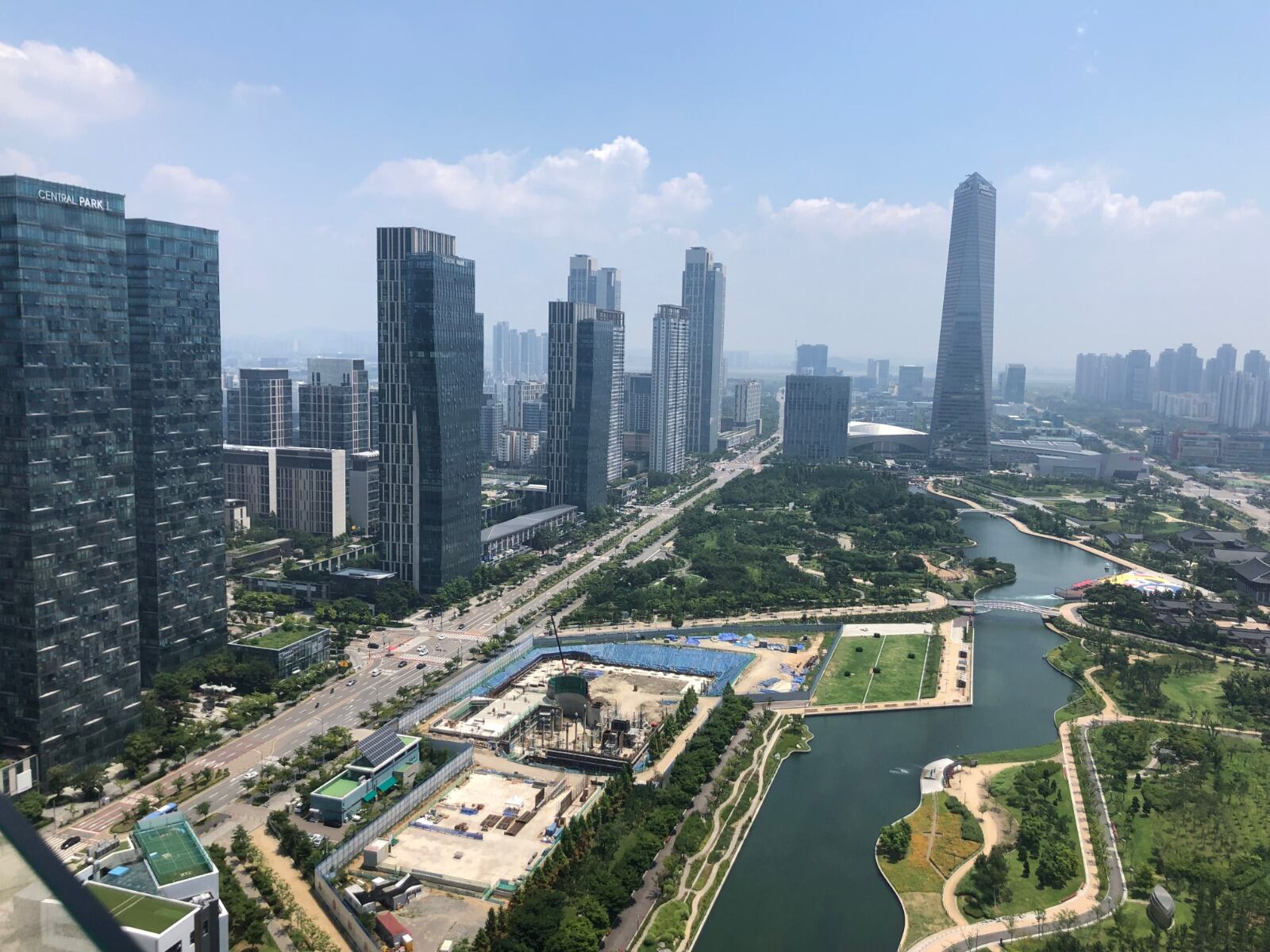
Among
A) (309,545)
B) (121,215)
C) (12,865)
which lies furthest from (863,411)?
(12,865)

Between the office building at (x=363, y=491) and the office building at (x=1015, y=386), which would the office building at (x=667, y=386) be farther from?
the office building at (x=1015, y=386)

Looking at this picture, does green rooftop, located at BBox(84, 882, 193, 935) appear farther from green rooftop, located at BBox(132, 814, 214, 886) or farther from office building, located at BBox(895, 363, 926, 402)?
office building, located at BBox(895, 363, 926, 402)

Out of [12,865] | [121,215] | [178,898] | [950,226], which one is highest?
[950,226]

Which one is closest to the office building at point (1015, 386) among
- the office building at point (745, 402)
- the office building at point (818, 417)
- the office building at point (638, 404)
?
the office building at point (745, 402)

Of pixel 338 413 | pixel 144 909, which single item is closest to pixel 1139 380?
pixel 338 413

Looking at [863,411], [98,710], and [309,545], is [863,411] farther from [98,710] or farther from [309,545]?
[98,710]

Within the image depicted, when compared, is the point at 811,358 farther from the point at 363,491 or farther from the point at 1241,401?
the point at 363,491

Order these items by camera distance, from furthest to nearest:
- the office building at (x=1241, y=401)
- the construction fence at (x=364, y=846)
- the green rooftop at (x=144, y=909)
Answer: the office building at (x=1241, y=401) < the construction fence at (x=364, y=846) < the green rooftop at (x=144, y=909)
